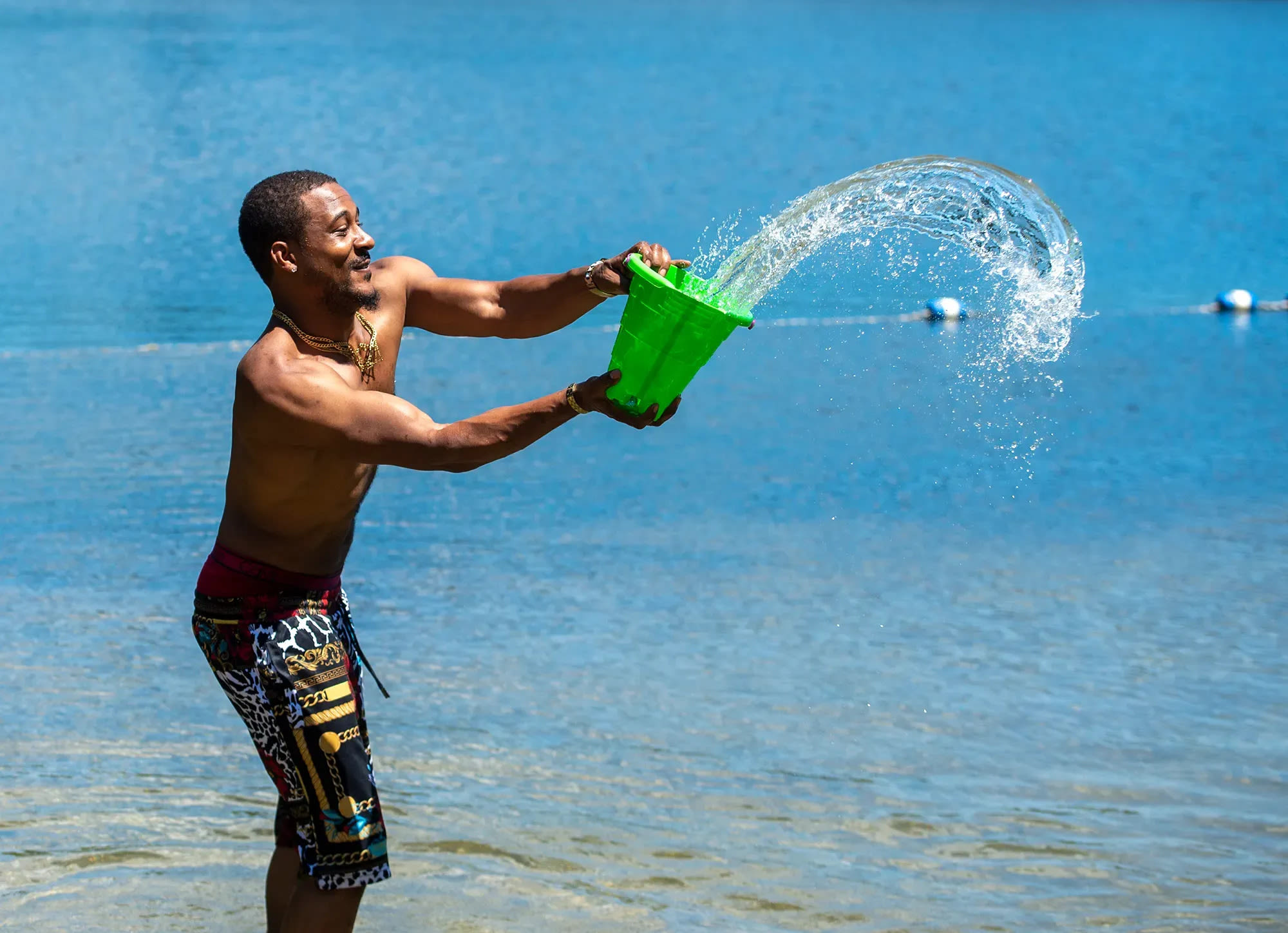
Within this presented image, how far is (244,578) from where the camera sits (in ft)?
11.5

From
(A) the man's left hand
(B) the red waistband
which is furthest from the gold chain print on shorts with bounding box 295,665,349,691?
(A) the man's left hand

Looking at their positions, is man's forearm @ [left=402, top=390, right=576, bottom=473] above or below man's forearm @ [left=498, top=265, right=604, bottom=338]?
below

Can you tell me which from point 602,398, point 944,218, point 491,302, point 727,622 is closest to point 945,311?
point 727,622

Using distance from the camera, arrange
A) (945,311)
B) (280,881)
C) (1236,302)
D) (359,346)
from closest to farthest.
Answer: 1. (359,346)
2. (280,881)
3. (945,311)
4. (1236,302)

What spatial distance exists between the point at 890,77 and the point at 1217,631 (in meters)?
34.0

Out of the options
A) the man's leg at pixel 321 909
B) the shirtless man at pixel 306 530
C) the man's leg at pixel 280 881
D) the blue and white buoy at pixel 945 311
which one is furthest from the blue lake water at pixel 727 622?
the shirtless man at pixel 306 530

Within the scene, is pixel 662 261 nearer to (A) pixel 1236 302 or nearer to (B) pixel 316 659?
(B) pixel 316 659

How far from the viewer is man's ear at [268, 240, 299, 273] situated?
346 centimetres

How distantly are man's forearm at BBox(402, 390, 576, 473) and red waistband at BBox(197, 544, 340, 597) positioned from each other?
50cm

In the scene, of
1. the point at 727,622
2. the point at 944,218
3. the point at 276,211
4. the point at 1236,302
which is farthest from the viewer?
the point at 1236,302

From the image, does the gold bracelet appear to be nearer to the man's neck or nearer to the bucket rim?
the bucket rim

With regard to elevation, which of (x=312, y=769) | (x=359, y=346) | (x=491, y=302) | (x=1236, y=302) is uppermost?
(x=1236, y=302)

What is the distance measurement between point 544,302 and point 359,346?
0.55m

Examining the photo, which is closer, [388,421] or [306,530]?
[388,421]
